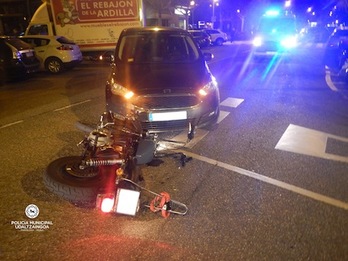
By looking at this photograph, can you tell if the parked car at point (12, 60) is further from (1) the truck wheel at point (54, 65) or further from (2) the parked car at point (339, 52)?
(2) the parked car at point (339, 52)

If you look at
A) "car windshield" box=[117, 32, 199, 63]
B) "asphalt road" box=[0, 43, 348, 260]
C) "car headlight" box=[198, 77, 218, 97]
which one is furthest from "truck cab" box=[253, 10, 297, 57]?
"car headlight" box=[198, 77, 218, 97]

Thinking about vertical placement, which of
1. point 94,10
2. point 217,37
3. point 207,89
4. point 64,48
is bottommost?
point 217,37

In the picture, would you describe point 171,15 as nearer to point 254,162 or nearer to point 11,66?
point 11,66

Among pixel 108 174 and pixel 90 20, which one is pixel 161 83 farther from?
pixel 90 20

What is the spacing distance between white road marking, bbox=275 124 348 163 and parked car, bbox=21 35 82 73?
10661mm

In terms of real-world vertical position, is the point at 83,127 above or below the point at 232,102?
above

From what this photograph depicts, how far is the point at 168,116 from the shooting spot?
15.7 feet

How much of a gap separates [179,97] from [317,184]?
7.69 ft

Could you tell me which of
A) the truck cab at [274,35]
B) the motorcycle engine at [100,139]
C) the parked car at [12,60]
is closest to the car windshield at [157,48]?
the motorcycle engine at [100,139]

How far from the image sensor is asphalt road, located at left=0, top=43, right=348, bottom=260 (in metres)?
2.81

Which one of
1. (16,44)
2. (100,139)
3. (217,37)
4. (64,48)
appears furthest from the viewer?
(217,37)

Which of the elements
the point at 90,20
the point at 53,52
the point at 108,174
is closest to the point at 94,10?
the point at 90,20

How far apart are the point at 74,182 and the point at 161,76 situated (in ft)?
8.34

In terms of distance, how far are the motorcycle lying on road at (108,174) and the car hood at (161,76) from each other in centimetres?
112
